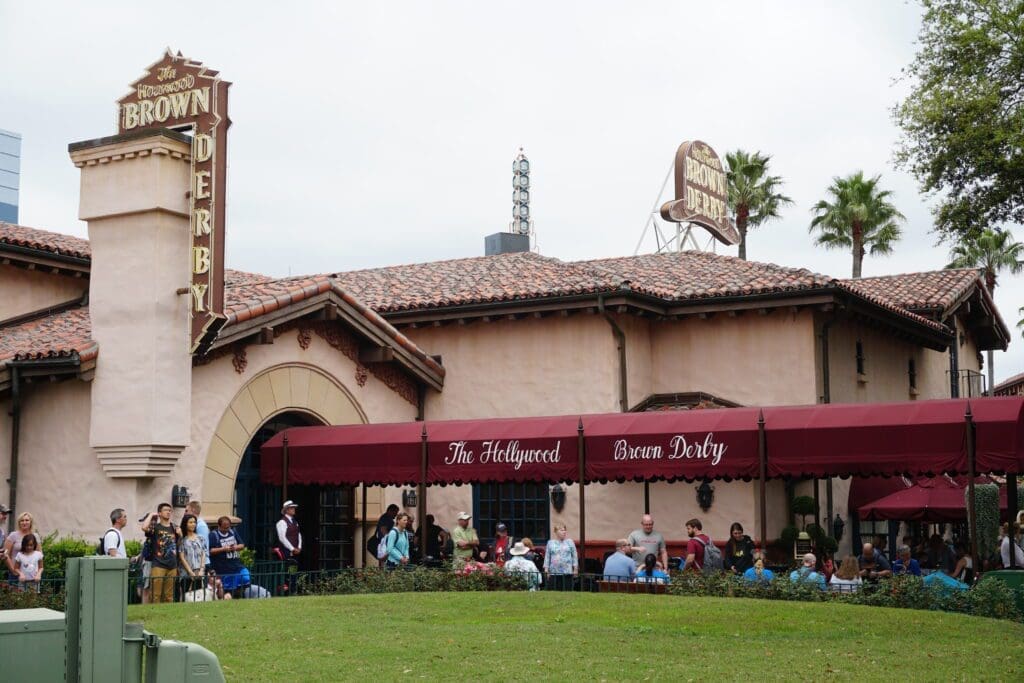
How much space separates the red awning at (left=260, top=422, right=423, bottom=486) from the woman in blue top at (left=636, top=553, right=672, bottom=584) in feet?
14.6

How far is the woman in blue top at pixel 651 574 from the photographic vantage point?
1716cm

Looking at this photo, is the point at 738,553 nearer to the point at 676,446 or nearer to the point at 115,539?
the point at 676,446

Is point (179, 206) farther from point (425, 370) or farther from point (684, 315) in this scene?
point (684, 315)

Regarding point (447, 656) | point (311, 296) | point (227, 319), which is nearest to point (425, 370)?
point (311, 296)

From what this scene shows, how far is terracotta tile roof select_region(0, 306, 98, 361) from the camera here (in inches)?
760

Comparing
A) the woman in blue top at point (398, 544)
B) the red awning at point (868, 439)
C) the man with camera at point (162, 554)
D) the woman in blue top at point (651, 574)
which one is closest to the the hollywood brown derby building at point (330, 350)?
the woman in blue top at point (398, 544)

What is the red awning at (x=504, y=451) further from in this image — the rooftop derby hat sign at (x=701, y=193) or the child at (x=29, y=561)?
the rooftop derby hat sign at (x=701, y=193)

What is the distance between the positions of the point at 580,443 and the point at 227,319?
5.39 m

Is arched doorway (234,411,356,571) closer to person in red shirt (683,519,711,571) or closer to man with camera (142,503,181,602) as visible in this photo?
man with camera (142,503,181,602)

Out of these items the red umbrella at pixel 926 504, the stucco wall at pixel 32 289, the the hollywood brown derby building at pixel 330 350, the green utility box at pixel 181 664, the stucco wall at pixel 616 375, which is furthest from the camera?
Result: the stucco wall at pixel 616 375

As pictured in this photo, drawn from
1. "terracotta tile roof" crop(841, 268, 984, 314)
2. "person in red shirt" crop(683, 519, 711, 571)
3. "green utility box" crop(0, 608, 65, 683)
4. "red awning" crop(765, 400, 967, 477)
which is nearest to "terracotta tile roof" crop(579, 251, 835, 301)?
"terracotta tile roof" crop(841, 268, 984, 314)

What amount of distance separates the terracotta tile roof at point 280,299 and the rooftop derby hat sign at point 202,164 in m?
0.71

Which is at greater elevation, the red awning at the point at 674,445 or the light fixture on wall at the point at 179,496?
the red awning at the point at 674,445

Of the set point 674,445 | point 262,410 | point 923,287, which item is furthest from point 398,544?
point 923,287
